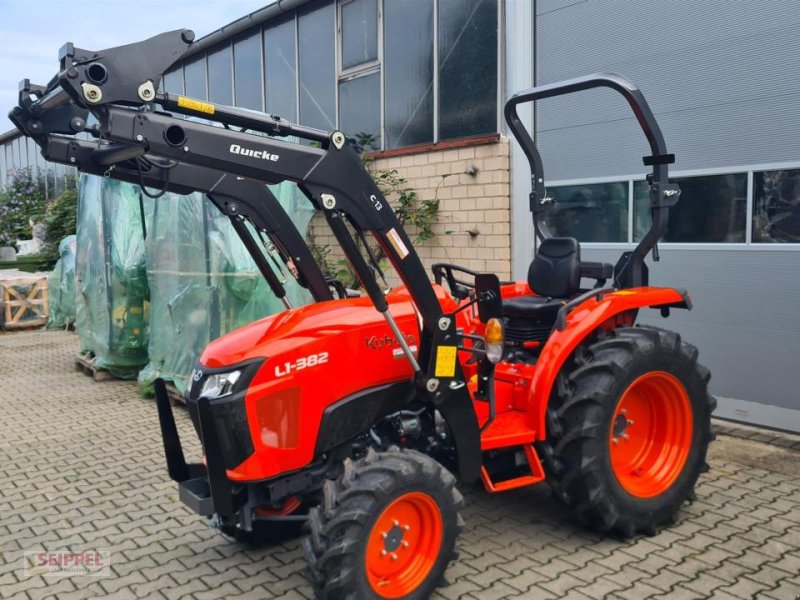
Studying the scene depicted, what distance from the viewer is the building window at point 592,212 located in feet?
21.0

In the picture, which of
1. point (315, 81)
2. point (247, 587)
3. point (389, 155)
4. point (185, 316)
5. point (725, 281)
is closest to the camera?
point (247, 587)

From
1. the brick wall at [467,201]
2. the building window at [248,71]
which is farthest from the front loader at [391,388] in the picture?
the building window at [248,71]

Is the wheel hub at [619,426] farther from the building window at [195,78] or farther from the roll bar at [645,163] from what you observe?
the building window at [195,78]

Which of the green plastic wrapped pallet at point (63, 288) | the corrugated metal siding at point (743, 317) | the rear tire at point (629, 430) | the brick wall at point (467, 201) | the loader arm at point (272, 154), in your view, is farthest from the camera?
the green plastic wrapped pallet at point (63, 288)

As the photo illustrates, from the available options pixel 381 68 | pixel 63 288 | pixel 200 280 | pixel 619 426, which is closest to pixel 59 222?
pixel 63 288

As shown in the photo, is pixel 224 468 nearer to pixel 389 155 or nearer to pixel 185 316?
pixel 185 316

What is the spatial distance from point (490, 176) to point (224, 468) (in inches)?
192

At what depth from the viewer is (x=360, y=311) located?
3611mm

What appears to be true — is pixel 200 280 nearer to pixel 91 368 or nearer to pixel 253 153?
pixel 91 368

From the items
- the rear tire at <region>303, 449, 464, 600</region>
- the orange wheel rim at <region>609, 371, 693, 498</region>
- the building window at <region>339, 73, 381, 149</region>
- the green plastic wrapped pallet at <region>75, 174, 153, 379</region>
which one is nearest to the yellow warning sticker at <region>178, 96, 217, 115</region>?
the rear tire at <region>303, 449, 464, 600</region>

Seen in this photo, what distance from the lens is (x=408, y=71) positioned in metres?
8.30

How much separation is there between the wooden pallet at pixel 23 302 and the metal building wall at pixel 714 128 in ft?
34.3

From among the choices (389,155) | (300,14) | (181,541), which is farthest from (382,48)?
(181,541)

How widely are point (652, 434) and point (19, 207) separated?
23.7 m
